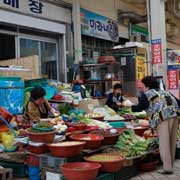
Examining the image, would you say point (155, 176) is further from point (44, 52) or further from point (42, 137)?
point (44, 52)

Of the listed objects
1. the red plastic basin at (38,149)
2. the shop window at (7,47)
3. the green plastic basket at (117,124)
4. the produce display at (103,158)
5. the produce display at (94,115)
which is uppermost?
the shop window at (7,47)

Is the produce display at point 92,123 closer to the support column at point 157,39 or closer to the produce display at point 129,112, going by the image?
the produce display at point 129,112

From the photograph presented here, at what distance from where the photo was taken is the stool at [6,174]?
5312mm

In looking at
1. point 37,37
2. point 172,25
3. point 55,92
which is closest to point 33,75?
point 55,92

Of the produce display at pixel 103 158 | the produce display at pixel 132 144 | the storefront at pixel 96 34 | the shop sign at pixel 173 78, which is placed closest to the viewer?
the produce display at pixel 103 158

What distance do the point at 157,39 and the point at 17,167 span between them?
264 inches

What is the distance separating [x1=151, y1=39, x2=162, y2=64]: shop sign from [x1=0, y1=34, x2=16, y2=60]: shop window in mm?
4266

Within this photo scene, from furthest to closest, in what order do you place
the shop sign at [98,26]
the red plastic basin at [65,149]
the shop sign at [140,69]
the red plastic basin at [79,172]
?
the shop sign at [98,26]
the shop sign at [140,69]
the red plastic basin at [65,149]
the red plastic basin at [79,172]

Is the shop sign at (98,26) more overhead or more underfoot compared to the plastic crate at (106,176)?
more overhead

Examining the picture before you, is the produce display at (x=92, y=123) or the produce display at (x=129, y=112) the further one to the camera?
the produce display at (x=129, y=112)

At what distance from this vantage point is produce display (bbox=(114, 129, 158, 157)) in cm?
605

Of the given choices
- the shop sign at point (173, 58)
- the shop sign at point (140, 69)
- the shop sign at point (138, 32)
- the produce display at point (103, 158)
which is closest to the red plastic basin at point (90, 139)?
the produce display at point (103, 158)

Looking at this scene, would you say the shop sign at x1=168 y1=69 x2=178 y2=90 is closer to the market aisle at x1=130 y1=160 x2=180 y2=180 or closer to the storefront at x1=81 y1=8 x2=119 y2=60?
the storefront at x1=81 y1=8 x2=119 y2=60

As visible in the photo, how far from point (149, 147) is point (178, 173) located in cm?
66
